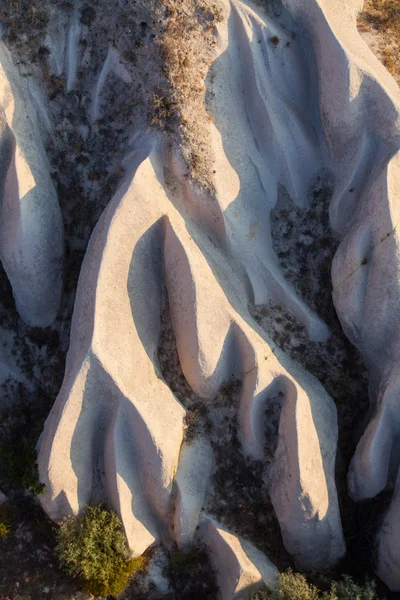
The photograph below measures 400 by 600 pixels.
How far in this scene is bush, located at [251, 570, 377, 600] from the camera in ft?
41.4

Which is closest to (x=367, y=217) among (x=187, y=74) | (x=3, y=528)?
(x=187, y=74)

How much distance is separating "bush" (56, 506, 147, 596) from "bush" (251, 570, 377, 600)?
11.7ft

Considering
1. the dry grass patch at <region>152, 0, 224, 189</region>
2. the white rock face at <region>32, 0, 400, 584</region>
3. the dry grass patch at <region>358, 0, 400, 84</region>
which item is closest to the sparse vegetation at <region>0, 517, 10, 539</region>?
the white rock face at <region>32, 0, 400, 584</region>

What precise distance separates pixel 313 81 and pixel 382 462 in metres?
11.0

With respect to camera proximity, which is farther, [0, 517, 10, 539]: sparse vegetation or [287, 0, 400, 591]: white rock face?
[0, 517, 10, 539]: sparse vegetation

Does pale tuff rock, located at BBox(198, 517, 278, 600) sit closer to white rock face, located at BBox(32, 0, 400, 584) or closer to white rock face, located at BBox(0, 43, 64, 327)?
white rock face, located at BBox(32, 0, 400, 584)

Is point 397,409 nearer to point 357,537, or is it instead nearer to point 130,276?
point 357,537

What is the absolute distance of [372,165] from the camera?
47.2ft

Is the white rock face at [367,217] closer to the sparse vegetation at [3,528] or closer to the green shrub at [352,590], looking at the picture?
the green shrub at [352,590]

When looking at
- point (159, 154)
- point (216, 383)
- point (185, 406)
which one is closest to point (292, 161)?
point (159, 154)

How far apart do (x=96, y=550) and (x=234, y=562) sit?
3582 mm

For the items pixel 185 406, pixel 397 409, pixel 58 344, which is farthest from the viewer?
pixel 58 344

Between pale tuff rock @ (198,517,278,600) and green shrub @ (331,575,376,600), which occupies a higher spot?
green shrub @ (331,575,376,600)

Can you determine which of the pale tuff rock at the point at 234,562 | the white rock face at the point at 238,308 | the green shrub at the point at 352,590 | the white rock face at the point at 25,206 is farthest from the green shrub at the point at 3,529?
the green shrub at the point at 352,590
